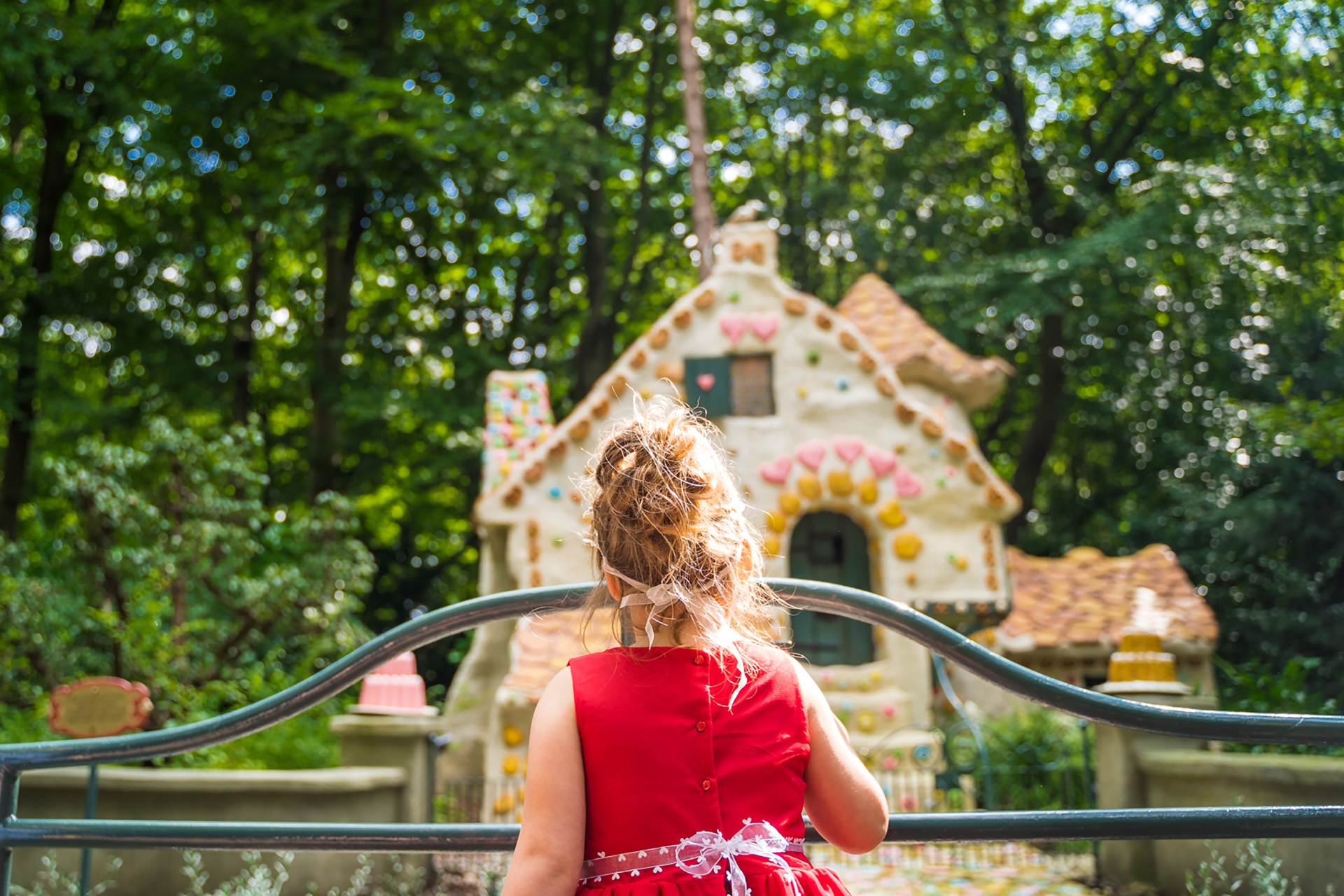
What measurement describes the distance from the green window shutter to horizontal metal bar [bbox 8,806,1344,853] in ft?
28.7

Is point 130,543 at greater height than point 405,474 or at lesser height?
lesser

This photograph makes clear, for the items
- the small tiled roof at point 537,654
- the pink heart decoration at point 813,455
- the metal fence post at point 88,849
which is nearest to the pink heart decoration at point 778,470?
the pink heart decoration at point 813,455

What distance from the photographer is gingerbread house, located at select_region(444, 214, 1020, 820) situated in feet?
32.7

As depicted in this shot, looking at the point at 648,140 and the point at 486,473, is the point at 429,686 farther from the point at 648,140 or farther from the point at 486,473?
the point at 648,140

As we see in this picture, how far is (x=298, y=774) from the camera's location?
6762 mm

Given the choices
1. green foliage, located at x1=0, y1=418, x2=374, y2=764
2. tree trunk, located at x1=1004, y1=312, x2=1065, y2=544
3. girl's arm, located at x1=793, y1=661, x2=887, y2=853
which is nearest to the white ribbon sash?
girl's arm, located at x1=793, y1=661, x2=887, y2=853

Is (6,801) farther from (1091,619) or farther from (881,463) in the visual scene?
(1091,619)

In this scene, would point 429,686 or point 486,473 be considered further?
point 429,686

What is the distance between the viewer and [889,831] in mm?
1604

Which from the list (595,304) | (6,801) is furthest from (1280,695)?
(595,304)

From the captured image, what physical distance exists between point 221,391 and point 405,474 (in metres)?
3.21

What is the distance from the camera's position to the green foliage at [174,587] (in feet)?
28.4

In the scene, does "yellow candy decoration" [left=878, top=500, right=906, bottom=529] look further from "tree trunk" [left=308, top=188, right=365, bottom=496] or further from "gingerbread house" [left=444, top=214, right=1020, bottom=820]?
"tree trunk" [left=308, top=188, right=365, bottom=496]

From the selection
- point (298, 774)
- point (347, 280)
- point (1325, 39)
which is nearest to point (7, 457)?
point (347, 280)
